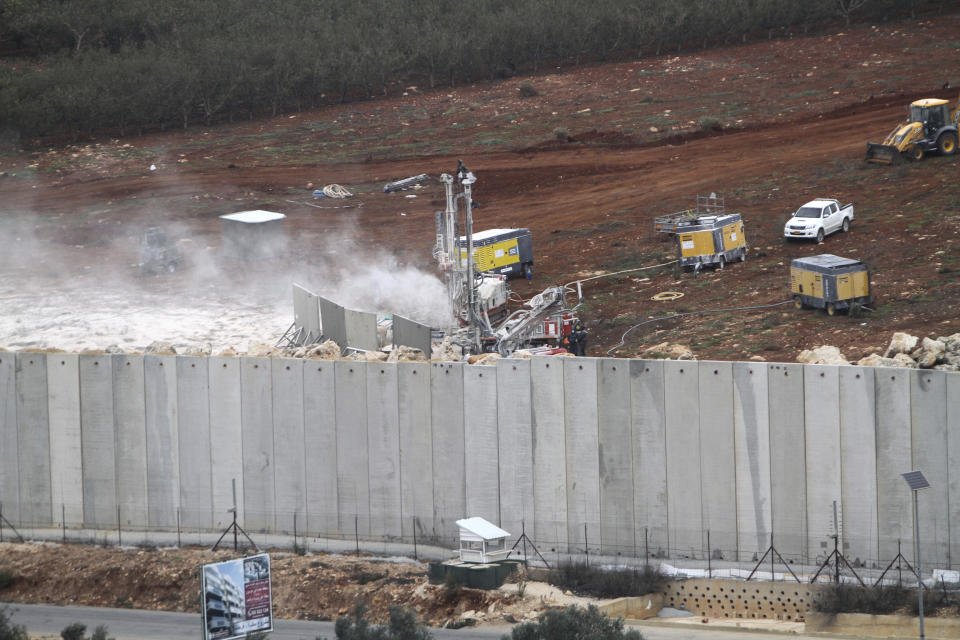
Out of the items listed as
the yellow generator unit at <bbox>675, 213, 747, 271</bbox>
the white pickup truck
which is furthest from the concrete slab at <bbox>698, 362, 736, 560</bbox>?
the white pickup truck

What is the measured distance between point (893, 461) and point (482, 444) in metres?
7.25

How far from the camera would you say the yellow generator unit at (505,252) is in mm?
38500

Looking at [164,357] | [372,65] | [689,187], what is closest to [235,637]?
[164,357]

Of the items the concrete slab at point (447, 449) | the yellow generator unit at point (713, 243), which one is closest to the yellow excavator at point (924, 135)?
the yellow generator unit at point (713, 243)

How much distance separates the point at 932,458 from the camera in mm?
20609

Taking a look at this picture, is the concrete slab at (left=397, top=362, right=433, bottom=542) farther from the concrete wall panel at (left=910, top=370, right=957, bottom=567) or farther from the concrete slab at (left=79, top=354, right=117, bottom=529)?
the concrete wall panel at (left=910, top=370, right=957, bottom=567)

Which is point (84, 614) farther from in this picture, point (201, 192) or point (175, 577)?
point (201, 192)

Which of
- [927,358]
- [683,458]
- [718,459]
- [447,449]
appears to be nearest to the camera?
[718,459]

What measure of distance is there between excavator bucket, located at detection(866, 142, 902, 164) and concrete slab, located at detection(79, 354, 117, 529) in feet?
102

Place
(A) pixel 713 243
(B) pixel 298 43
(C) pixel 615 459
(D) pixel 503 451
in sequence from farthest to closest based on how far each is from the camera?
(B) pixel 298 43 < (A) pixel 713 243 < (D) pixel 503 451 < (C) pixel 615 459

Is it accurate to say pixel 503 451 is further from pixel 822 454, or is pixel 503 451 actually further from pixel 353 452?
pixel 822 454

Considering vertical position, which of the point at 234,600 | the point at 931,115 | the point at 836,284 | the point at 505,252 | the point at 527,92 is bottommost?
the point at 234,600

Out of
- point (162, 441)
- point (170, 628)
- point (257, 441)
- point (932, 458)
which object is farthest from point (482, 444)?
point (932, 458)

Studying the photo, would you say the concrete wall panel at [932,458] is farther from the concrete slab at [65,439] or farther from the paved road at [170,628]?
the concrete slab at [65,439]
